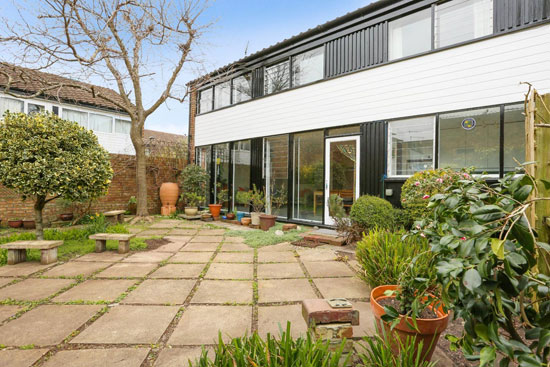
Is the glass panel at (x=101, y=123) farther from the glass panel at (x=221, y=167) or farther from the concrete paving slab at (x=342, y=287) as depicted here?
the concrete paving slab at (x=342, y=287)

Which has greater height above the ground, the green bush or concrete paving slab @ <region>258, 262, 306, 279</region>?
the green bush

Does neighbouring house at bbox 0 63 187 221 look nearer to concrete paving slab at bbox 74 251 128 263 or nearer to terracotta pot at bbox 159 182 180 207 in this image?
terracotta pot at bbox 159 182 180 207

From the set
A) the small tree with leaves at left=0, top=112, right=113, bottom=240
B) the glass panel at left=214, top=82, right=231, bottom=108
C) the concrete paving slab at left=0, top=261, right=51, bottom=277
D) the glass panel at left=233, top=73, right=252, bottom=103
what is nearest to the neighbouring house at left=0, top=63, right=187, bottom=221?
the small tree with leaves at left=0, top=112, right=113, bottom=240

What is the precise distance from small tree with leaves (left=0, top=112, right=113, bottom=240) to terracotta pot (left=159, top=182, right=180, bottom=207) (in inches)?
A: 187

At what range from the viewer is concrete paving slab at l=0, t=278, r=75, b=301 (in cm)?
292

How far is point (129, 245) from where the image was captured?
4957 millimetres

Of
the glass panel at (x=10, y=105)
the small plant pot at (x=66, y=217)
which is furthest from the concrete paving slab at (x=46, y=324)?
the glass panel at (x=10, y=105)

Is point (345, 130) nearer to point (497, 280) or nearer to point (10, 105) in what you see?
point (497, 280)

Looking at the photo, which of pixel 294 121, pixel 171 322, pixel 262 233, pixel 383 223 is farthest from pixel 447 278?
pixel 294 121

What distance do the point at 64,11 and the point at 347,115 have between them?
7.04m

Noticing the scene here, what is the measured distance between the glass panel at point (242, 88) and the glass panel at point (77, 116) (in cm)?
803

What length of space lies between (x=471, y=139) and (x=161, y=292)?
5455 millimetres

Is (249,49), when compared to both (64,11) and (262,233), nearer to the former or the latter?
(64,11)

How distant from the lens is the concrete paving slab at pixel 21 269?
11.9ft
